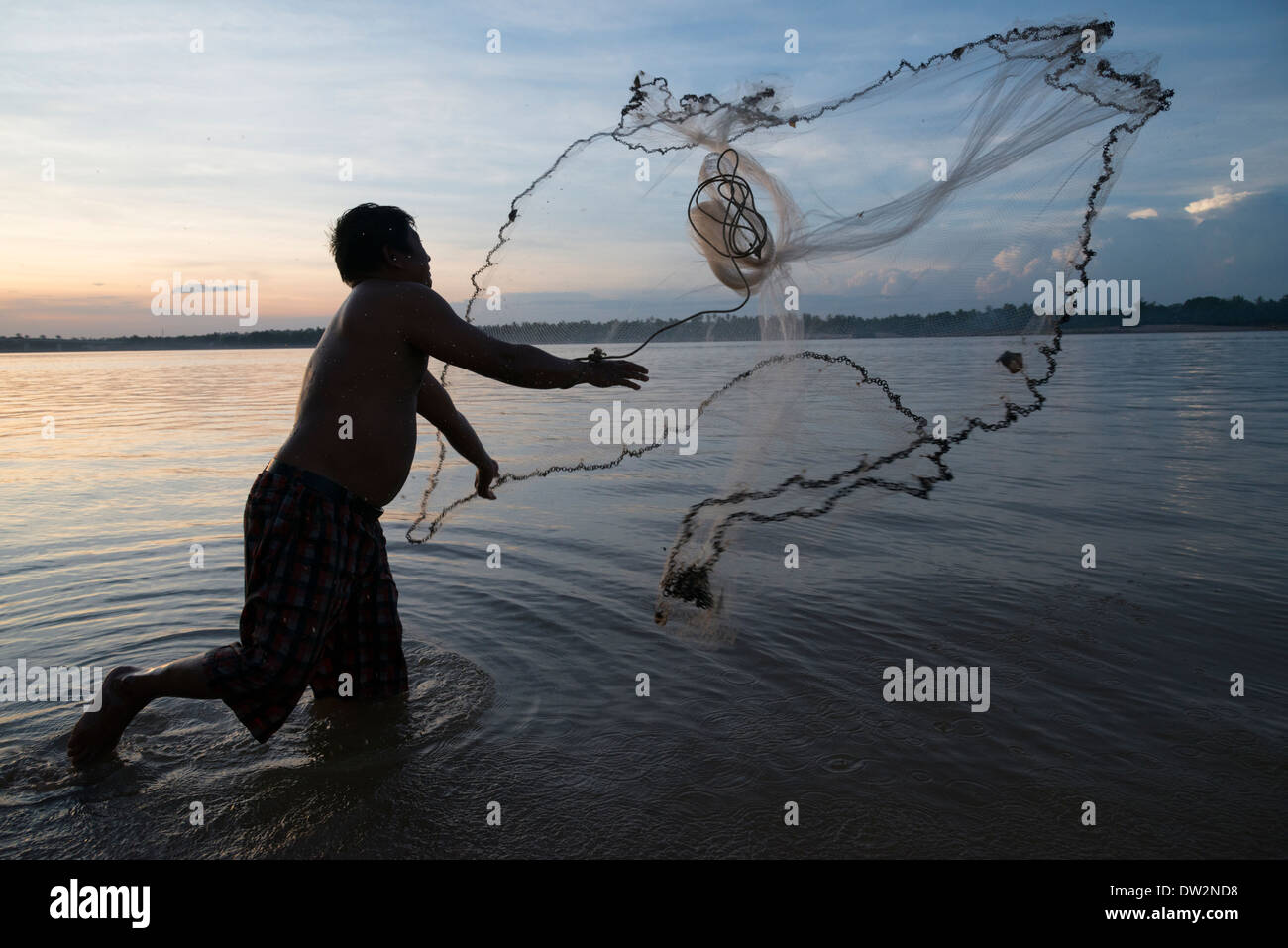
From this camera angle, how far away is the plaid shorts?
2.84 meters

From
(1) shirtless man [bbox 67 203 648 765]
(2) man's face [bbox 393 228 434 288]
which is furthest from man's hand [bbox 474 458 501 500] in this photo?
(2) man's face [bbox 393 228 434 288]

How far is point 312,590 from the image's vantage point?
290cm

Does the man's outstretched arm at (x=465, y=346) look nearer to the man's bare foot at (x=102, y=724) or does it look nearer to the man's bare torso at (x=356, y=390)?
the man's bare torso at (x=356, y=390)

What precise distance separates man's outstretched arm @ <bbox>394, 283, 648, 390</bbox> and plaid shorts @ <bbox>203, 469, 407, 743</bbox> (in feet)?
2.17

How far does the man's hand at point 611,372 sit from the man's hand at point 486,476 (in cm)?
101

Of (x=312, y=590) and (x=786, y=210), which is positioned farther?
(x=786, y=210)

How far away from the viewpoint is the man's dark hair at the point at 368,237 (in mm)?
3109

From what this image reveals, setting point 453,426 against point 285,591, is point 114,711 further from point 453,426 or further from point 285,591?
point 453,426

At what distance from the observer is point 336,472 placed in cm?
299

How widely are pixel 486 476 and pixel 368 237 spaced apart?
127 centimetres

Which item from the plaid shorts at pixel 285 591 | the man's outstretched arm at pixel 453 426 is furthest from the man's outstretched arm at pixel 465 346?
the plaid shorts at pixel 285 591
